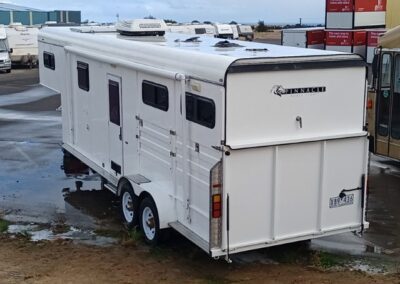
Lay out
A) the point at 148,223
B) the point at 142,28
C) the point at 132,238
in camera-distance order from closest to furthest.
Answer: the point at 148,223
the point at 132,238
the point at 142,28

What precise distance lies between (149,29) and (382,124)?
17.2ft

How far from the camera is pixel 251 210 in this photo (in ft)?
23.6

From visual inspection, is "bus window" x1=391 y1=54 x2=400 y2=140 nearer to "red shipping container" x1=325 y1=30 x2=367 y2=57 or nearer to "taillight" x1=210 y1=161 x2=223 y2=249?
"taillight" x1=210 y1=161 x2=223 y2=249

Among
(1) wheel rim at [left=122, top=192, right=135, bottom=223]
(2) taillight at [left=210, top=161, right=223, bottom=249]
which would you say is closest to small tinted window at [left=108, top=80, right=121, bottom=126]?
(1) wheel rim at [left=122, top=192, right=135, bottom=223]

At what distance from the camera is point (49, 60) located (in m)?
12.9

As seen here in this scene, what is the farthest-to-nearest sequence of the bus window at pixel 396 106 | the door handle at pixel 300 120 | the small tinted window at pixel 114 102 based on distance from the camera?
the bus window at pixel 396 106, the small tinted window at pixel 114 102, the door handle at pixel 300 120

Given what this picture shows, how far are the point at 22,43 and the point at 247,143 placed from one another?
32598mm

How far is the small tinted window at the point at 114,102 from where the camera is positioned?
960 cm

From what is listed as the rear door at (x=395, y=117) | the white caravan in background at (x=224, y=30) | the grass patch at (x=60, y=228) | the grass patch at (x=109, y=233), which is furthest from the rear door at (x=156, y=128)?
the white caravan in background at (x=224, y=30)

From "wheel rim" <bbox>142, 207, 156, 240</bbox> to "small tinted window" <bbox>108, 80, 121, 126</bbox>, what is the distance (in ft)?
5.69

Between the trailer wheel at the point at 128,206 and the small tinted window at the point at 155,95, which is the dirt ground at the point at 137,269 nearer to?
the trailer wheel at the point at 128,206

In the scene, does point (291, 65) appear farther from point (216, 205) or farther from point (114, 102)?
point (114, 102)

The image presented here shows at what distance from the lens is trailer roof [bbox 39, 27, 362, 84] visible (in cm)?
698

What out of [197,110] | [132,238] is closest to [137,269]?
[132,238]
